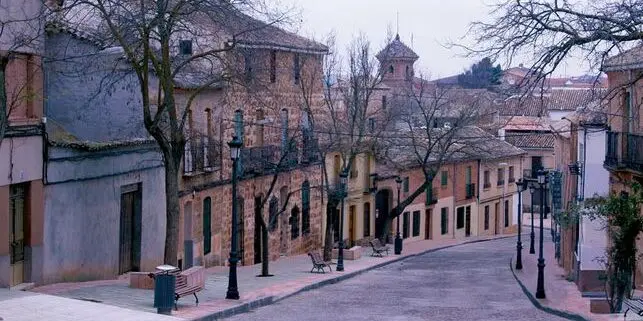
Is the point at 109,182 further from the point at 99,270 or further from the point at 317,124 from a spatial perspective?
the point at 317,124

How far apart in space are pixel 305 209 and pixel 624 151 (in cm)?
1981

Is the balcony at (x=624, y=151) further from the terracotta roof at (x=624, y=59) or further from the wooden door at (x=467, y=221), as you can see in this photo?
the wooden door at (x=467, y=221)

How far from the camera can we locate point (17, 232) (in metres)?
23.0

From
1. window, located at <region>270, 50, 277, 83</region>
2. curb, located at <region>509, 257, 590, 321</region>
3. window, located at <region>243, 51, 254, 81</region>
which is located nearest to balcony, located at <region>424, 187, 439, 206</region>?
window, located at <region>270, 50, 277, 83</region>

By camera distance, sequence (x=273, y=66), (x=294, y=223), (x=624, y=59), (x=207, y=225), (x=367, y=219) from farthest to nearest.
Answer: (x=367, y=219), (x=294, y=223), (x=273, y=66), (x=207, y=225), (x=624, y=59)

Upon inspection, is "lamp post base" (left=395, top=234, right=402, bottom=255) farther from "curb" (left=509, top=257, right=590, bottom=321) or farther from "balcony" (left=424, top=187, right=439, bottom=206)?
"curb" (left=509, top=257, right=590, bottom=321)

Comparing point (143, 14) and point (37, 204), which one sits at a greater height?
point (143, 14)

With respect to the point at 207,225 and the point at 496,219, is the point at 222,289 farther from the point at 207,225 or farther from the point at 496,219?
the point at 496,219

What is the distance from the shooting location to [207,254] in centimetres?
3572

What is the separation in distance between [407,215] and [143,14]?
40.4 meters

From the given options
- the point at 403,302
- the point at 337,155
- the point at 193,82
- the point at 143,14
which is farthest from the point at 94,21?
the point at 337,155

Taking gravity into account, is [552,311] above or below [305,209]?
below

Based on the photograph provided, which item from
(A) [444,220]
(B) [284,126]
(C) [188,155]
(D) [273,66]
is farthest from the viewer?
(A) [444,220]

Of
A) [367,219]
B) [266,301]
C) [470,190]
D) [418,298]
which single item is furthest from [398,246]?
[266,301]
